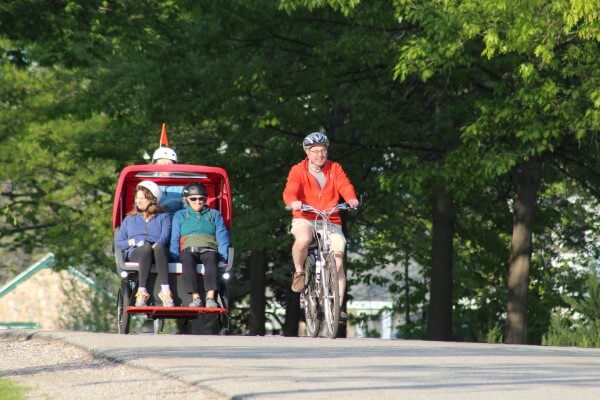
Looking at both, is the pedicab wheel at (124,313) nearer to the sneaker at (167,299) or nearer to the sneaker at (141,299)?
the sneaker at (141,299)

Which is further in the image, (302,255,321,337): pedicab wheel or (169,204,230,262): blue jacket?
(169,204,230,262): blue jacket

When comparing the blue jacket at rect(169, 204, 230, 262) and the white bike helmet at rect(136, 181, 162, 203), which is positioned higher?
the white bike helmet at rect(136, 181, 162, 203)

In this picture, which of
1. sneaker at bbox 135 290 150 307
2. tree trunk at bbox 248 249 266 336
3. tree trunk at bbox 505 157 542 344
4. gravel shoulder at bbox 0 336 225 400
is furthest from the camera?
tree trunk at bbox 248 249 266 336

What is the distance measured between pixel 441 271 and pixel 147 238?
1211cm

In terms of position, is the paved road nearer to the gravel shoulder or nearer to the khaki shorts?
the gravel shoulder

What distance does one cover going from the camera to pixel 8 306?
252 feet

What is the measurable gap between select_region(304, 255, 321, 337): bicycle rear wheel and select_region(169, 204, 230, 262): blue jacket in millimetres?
1215

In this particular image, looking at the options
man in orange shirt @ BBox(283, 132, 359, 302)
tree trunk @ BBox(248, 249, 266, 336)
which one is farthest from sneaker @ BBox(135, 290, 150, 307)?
tree trunk @ BBox(248, 249, 266, 336)

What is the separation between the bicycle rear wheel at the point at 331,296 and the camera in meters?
15.2

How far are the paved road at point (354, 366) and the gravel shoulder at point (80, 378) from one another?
113mm

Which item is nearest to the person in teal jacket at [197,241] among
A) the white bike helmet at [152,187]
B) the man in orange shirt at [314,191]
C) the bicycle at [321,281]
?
the white bike helmet at [152,187]

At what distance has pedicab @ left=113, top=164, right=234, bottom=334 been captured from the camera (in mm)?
16812

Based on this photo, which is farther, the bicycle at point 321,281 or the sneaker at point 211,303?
the sneaker at point 211,303

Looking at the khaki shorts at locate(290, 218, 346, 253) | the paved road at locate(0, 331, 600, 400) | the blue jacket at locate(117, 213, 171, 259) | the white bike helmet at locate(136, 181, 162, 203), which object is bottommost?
the paved road at locate(0, 331, 600, 400)
